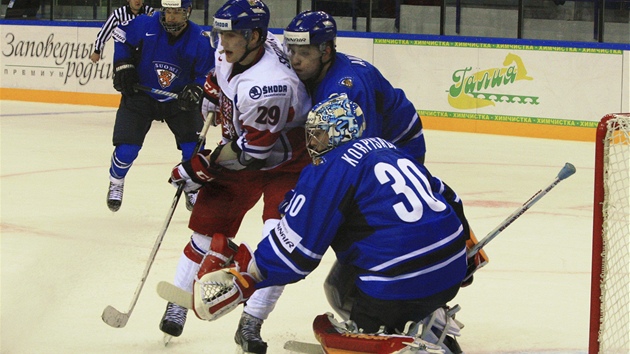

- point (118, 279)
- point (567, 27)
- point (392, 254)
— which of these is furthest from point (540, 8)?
point (392, 254)

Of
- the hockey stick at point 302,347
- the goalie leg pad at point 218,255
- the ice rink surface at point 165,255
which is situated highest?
the goalie leg pad at point 218,255

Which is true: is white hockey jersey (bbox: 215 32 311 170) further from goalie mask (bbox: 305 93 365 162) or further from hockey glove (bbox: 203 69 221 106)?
goalie mask (bbox: 305 93 365 162)

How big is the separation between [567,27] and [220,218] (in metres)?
6.60

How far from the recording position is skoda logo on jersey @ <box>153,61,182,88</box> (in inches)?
222

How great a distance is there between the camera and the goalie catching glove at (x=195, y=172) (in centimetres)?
344

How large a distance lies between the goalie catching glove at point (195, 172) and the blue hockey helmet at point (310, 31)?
0.47m

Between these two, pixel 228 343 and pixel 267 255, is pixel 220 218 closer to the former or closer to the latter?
pixel 228 343

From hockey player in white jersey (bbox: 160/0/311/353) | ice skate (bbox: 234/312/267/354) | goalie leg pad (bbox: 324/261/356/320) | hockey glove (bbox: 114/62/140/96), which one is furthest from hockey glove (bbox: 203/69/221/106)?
hockey glove (bbox: 114/62/140/96)

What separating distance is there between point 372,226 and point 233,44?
103 cm

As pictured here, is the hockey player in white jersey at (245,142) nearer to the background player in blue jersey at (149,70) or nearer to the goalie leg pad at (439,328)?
the goalie leg pad at (439,328)

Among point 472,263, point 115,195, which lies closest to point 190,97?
point 115,195

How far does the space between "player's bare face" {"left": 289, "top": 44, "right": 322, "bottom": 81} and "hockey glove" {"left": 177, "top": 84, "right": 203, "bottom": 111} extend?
1.98 metres

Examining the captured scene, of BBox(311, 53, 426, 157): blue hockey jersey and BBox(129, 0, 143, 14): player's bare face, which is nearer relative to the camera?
BBox(311, 53, 426, 157): blue hockey jersey

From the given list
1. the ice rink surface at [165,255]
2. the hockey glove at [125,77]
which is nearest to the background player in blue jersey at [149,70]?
the hockey glove at [125,77]
